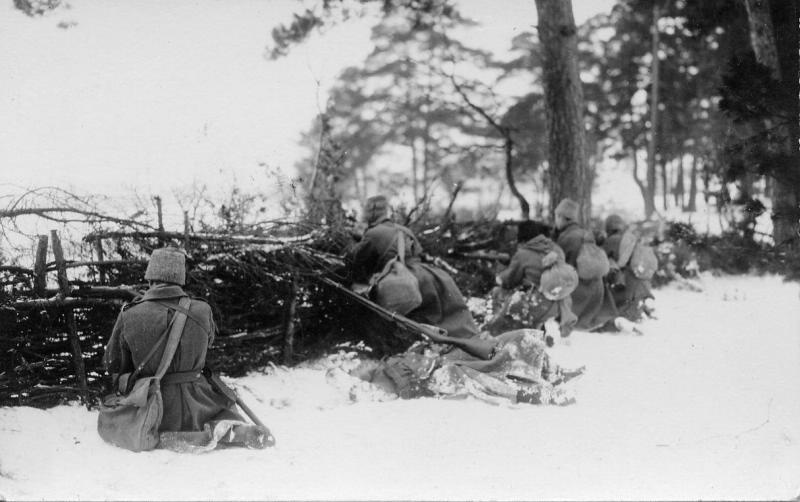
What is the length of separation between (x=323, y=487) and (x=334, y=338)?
2736mm

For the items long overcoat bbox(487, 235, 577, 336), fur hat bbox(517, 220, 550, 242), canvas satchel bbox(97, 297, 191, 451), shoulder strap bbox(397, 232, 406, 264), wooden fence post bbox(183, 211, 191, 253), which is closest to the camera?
canvas satchel bbox(97, 297, 191, 451)

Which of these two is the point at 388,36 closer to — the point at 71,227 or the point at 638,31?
the point at 638,31

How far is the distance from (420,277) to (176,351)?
2911 millimetres

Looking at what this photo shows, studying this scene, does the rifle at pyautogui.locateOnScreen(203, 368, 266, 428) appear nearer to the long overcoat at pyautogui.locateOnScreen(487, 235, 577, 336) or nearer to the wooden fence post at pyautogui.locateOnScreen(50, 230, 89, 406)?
the wooden fence post at pyautogui.locateOnScreen(50, 230, 89, 406)

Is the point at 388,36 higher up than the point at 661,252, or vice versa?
the point at 388,36

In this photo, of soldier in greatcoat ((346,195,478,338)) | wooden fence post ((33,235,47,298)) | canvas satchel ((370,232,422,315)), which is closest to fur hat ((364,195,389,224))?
soldier in greatcoat ((346,195,478,338))

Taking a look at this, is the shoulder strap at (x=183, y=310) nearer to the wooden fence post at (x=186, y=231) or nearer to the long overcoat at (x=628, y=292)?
the wooden fence post at (x=186, y=231)

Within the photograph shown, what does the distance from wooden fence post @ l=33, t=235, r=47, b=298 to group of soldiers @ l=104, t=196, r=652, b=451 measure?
2.48 feet

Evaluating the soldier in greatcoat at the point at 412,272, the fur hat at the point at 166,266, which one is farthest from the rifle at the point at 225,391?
the soldier in greatcoat at the point at 412,272

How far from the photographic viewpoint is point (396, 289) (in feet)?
19.2

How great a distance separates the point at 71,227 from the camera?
448 centimetres

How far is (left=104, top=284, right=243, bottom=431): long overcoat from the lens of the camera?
3896 mm

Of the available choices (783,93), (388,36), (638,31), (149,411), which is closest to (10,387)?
(149,411)

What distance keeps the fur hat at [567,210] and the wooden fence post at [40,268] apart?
6.02m
